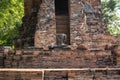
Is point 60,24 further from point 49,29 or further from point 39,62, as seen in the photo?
point 39,62

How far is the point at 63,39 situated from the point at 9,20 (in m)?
7.43

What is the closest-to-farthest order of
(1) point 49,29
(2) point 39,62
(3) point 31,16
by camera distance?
1. (2) point 39,62
2. (1) point 49,29
3. (3) point 31,16

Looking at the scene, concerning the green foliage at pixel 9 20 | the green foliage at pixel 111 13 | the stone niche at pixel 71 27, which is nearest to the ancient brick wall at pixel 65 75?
the stone niche at pixel 71 27

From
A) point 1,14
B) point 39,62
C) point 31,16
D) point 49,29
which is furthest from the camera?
point 1,14

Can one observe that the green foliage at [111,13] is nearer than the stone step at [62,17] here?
No

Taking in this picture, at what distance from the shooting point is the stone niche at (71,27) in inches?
403

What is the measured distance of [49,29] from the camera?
10.4 m

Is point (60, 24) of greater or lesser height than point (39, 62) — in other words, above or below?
above

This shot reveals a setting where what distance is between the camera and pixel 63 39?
9.30 metres

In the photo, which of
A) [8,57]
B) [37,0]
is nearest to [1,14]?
[37,0]

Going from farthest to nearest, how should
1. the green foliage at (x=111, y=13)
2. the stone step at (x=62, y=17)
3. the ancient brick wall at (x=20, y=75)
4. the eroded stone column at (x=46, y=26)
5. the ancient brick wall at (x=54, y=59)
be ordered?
the green foliage at (x=111, y=13) → the stone step at (x=62, y=17) → the eroded stone column at (x=46, y=26) → the ancient brick wall at (x=54, y=59) → the ancient brick wall at (x=20, y=75)

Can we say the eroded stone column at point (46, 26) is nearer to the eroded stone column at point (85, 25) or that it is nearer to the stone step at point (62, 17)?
the stone step at point (62, 17)

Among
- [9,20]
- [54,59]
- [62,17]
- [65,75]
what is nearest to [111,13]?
[9,20]

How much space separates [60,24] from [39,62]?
3.38 metres
